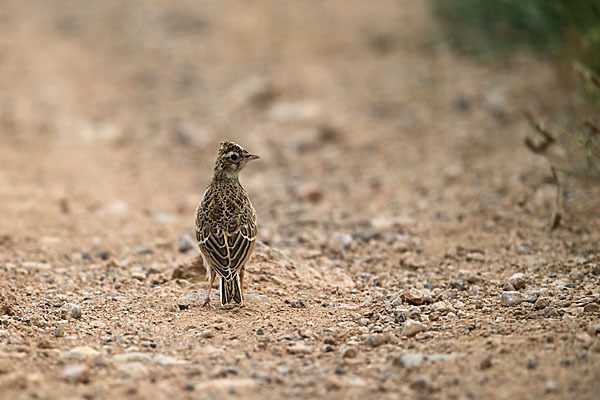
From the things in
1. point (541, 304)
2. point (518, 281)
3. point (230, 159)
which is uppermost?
point (230, 159)

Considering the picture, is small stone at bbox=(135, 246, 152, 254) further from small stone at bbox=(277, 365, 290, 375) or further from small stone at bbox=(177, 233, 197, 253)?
small stone at bbox=(277, 365, 290, 375)

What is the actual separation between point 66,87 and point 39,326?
29.5 ft

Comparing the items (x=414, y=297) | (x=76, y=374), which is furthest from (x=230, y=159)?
(x=76, y=374)

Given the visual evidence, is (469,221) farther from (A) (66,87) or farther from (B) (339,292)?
(A) (66,87)

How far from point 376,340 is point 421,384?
76 cm

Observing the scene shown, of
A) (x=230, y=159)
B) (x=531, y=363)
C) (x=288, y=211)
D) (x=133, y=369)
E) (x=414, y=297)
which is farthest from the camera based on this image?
(x=288, y=211)

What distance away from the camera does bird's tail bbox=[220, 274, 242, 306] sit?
18.9 ft

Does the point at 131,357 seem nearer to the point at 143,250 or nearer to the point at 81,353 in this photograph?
the point at 81,353

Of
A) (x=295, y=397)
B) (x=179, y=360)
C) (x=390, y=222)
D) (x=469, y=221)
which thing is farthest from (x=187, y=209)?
(x=295, y=397)

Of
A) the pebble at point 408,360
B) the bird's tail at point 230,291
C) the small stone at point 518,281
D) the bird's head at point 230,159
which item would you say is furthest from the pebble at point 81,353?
the small stone at point 518,281

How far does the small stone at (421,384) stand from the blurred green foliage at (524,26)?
5.48 m

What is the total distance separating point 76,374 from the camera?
4.55 m

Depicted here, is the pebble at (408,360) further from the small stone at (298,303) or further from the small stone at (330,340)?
the small stone at (298,303)

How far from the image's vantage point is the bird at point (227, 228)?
579 cm
